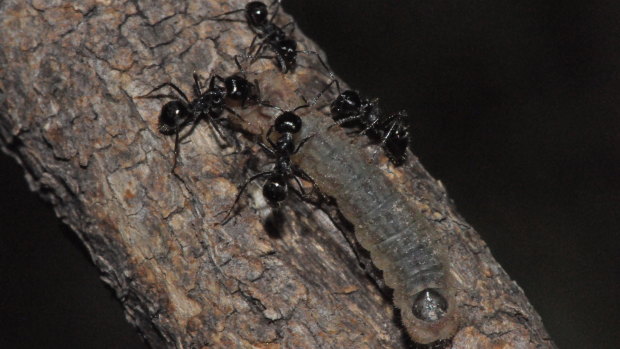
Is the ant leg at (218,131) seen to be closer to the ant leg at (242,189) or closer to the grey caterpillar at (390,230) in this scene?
the ant leg at (242,189)

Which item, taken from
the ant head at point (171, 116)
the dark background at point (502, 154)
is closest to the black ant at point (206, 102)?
the ant head at point (171, 116)

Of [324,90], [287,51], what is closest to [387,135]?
[324,90]

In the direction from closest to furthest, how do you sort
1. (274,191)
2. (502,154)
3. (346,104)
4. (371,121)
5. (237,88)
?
(274,191)
(237,88)
(346,104)
(371,121)
(502,154)

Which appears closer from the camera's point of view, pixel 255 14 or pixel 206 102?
pixel 206 102

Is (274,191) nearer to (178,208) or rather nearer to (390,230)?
(178,208)

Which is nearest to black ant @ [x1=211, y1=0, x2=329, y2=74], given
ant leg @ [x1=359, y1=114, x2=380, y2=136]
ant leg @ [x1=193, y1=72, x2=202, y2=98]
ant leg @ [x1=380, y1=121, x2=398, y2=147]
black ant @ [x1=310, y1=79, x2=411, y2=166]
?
Result: black ant @ [x1=310, y1=79, x2=411, y2=166]

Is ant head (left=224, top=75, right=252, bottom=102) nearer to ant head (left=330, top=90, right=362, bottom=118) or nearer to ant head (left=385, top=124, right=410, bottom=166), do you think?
ant head (left=330, top=90, right=362, bottom=118)
